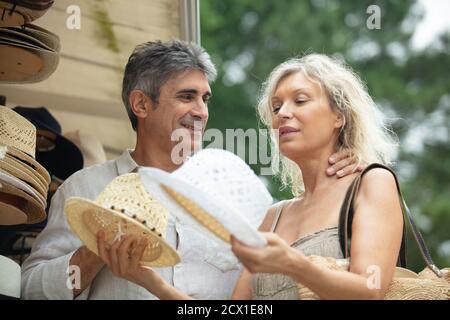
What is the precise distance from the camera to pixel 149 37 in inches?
143

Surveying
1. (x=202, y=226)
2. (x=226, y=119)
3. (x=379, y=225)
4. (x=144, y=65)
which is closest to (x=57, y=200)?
(x=144, y=65)

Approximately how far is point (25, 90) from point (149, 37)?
1.59ft

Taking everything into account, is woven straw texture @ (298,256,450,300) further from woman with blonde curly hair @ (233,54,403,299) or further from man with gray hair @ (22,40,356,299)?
man with gray hair @ (22,40,356,299)

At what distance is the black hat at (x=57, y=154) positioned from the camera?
3586 mm

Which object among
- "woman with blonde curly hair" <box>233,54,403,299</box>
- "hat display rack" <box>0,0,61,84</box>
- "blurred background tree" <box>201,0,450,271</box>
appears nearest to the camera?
"woman with blonde curly hair" <box>233,54,403,299</box>

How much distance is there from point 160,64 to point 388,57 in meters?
6.90

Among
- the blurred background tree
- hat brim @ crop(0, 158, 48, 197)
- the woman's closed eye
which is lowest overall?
hat brim @ crop(0, 158, 48, 197)

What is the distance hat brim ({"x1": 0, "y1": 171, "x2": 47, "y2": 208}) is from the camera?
273cm

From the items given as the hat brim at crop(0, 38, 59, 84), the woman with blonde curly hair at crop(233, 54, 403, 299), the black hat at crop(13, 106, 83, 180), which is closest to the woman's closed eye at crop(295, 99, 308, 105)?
the woman with blonde curly hair at crop(233, 54, 403, 299)

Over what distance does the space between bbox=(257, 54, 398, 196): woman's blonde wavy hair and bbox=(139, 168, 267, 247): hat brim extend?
498mm

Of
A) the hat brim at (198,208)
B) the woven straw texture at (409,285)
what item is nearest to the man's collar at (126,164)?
the hat brim at (198,208)

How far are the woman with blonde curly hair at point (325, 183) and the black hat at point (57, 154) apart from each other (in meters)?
0.99

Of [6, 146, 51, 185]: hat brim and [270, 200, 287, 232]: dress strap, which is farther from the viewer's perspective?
[6, 146, 51, 185]: hat brim

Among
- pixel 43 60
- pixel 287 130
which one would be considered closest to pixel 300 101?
pixel 287 130
